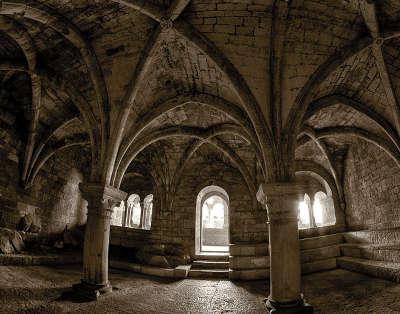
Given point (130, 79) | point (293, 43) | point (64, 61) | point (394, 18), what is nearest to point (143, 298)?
point (130, 79)

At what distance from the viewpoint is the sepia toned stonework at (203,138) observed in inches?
179

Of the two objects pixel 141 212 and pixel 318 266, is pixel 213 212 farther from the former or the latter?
pixel 318 266

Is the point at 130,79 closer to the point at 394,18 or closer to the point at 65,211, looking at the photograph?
the point at 394,18

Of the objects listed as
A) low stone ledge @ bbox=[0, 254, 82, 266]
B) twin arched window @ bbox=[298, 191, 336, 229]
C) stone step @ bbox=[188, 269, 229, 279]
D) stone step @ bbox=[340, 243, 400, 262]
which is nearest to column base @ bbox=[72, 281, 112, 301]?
low stone ledge @ bbox=[0, 254, 82, 266]

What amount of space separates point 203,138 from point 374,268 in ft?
18.3

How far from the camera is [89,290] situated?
4.93 m

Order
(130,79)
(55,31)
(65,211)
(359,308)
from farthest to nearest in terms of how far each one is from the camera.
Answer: (65,211) → (130,79) → (55,31) → (359,308)

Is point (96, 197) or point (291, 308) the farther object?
point (96, 197)

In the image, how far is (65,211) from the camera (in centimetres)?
1002

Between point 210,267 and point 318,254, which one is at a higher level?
point 318,254

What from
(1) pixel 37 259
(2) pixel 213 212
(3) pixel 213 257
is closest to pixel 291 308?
(3) pixel 213 257

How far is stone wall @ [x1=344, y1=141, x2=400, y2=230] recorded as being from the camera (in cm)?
741

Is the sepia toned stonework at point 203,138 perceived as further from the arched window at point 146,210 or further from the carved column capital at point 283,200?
the arched window at point 146,210

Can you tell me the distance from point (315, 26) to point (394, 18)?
139cm
